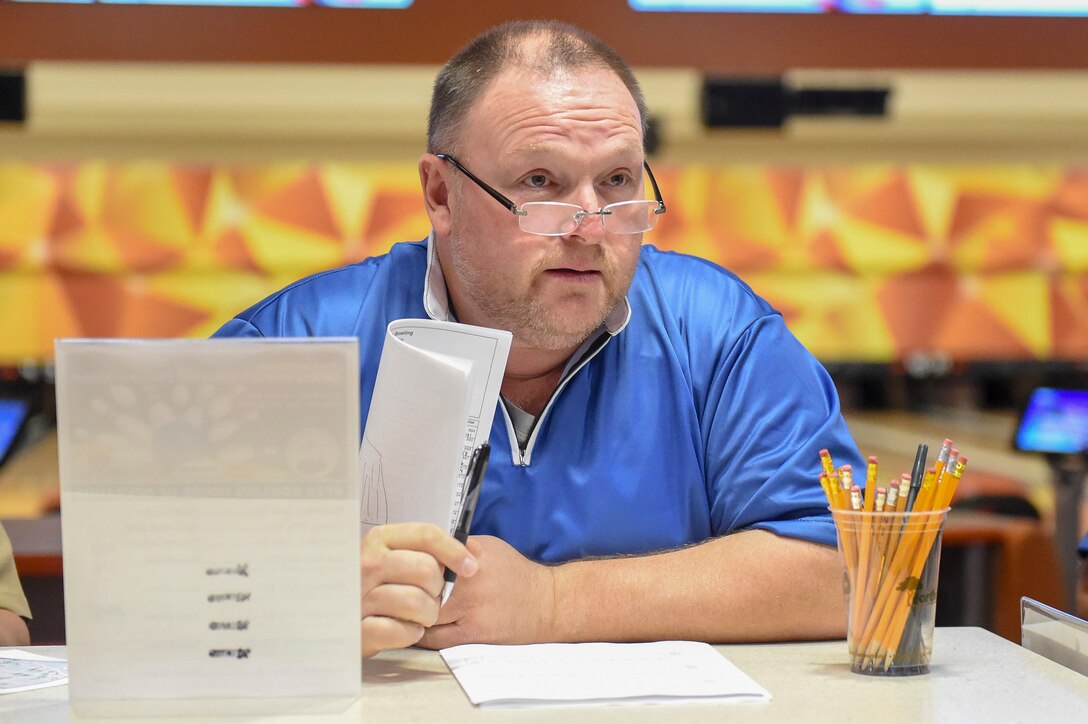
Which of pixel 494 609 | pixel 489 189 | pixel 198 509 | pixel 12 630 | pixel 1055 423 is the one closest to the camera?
pixel 198 509

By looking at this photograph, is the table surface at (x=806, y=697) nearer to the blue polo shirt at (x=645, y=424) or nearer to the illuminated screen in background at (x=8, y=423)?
the blue polo shirt at (x=645, y=424)

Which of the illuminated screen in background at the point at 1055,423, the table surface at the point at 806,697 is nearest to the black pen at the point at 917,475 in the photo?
the table surface at the point at 806,697

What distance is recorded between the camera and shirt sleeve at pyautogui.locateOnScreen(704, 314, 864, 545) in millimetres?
1474

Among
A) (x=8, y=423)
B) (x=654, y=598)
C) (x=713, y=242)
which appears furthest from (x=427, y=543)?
(x=713, y=242)

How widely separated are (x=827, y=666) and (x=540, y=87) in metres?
0.84

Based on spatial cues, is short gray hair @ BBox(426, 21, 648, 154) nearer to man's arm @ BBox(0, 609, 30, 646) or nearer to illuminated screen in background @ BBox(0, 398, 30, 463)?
man's arm @ BBox(0, 609, 30, 646)

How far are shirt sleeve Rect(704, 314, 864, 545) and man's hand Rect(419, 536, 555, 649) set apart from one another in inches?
13.0

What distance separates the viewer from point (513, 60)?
1.68 metres

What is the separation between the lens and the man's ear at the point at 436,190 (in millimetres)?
1756

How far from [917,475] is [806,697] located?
0.78ft

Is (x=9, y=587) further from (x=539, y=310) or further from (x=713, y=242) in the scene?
(x=713, y=242)

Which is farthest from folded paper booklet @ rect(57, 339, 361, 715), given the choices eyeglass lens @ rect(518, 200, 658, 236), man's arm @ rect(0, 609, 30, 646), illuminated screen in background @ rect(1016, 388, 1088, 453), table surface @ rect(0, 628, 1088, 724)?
illuminated screen in background @ rect(1016, 388, 1088, 453)

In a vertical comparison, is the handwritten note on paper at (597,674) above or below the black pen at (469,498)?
below

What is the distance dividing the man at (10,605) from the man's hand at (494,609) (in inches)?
18.9
